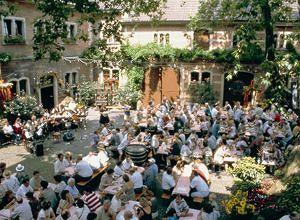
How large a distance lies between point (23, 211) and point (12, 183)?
79.4 inches

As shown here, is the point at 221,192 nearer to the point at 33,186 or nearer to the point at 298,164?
the point at 298,164

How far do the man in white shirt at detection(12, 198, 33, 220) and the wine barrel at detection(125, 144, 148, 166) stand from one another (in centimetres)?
556

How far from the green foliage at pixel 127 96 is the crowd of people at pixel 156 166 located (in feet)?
17.4

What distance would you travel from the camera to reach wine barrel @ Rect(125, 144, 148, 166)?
48.2ft

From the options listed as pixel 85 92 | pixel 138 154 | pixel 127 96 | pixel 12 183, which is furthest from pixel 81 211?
pixel 85 92

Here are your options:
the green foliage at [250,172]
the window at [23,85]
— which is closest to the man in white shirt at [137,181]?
the green foliage at [250,172]

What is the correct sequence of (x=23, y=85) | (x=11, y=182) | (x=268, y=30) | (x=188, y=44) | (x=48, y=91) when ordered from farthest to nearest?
(x=188, y=44)
(x=48, y=91)
(x=23, y=85)
(x=268, y=30)
(x=11, y=182)

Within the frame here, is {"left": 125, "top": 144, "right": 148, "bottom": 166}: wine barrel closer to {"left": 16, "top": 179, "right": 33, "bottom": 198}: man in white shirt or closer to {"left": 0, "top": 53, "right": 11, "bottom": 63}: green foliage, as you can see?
{"left": 16, "top": 179, "right": 33, "bottom": 198}: man in white shirt

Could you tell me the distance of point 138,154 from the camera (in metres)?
14.7

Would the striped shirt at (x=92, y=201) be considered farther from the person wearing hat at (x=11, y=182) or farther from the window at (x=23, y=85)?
the window at (x=23, y=85)

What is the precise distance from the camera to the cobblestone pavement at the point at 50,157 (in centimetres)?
1414

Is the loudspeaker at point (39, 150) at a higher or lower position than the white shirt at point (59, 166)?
lower

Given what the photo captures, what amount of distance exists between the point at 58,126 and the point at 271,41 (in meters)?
12.4

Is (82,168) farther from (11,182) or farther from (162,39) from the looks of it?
(162,39)
